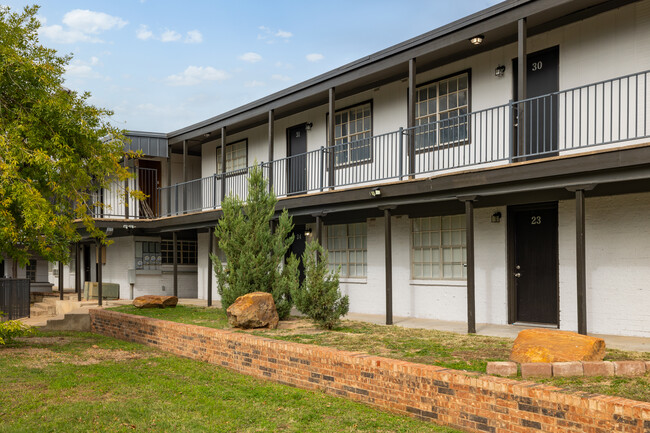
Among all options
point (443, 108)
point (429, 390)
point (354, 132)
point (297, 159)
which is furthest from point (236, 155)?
point (429, 390)

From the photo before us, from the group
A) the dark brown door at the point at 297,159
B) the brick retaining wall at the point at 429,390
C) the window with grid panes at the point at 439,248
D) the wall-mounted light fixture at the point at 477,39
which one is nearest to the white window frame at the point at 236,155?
the dark brown door at the point at 297,159

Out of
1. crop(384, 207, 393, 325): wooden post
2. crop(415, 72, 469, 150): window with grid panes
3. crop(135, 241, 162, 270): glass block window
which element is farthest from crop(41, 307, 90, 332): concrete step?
crop(415, 72, 469, 150): window with grid panes

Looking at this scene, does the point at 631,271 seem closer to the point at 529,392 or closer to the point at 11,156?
the point at 529,392

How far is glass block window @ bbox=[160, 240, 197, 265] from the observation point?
21344 millimetres

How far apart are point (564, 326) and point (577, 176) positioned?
3.04 metres

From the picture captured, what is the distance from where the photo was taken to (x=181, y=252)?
71.4 ft

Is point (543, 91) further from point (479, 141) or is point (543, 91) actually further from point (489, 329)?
point (489, 329)

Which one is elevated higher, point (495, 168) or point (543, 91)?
point (543, 91)

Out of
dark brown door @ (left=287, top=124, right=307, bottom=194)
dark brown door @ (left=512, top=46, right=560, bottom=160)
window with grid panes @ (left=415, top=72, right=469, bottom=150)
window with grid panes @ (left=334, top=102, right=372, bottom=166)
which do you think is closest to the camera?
dark brown door @ (left=512, top=46, right=560, bottom=160)

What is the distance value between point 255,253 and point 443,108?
503 centimetres

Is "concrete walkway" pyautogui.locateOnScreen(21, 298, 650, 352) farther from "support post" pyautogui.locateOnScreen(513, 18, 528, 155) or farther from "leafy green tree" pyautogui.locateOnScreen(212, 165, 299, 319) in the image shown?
"support post" pyautogui.locateOnScreen(513, 18, 528, 155)

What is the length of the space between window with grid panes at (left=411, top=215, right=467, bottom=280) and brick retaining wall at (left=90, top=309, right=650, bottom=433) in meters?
5.30

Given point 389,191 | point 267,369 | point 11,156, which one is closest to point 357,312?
point 389,191

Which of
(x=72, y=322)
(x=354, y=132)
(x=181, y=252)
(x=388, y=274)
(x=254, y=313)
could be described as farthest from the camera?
(x=181, y=252)
